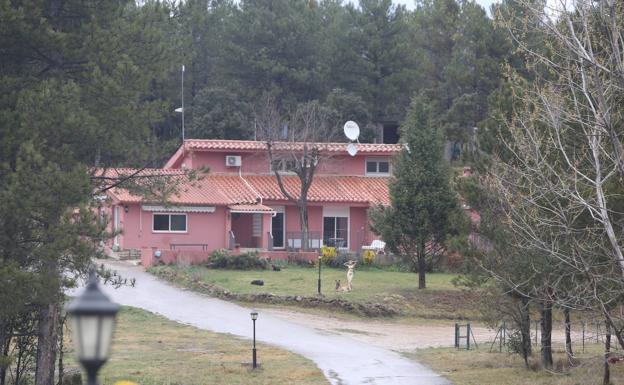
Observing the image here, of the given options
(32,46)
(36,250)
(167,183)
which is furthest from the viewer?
(167,183)

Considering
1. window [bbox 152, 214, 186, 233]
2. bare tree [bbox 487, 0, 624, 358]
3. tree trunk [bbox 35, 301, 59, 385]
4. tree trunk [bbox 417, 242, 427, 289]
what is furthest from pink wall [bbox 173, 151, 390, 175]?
bare tree [bbox 487, 0, 624, 358]

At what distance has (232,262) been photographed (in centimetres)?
4119

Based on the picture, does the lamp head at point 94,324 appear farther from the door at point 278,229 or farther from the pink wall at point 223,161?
the pink wall at point 223,161

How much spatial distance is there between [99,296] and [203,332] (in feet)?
80.7

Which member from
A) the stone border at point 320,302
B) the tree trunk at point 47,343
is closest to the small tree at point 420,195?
the stone border at point 320,302

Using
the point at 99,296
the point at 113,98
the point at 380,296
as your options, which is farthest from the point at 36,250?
the point at 380,296

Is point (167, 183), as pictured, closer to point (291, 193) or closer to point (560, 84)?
point (560, 84)

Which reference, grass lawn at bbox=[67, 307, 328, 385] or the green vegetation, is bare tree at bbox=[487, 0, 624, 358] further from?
the green vegetation

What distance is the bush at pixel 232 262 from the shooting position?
41.2 m

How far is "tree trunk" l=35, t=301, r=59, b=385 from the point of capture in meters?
20.1

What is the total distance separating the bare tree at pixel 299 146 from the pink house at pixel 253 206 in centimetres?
20

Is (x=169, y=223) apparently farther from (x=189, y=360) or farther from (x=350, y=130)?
(x=189, y=360)

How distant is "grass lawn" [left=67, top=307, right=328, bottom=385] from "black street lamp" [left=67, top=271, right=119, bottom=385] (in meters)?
15.8

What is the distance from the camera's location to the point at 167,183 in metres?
23.4
